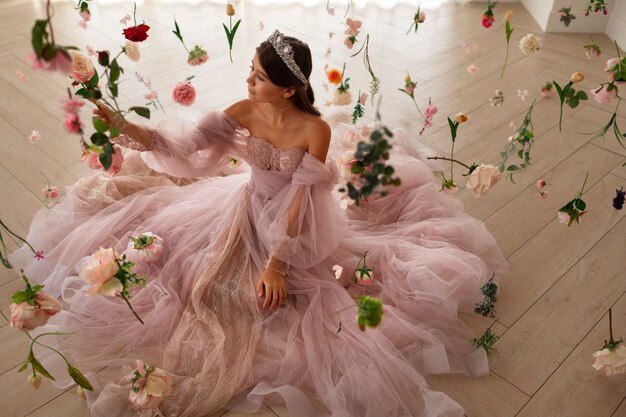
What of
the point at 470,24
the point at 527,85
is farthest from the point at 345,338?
the point at 470,24

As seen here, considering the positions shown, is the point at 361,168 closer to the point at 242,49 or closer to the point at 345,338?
the point at 345,338

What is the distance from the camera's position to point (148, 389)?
138cm

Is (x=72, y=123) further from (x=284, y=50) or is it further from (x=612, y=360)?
(x=612, y=360)

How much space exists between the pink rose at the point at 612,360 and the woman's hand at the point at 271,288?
893mm

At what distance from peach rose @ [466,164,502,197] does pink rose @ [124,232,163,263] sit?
0.99m

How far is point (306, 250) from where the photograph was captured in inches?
67.1

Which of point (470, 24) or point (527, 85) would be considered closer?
point (527, 85)

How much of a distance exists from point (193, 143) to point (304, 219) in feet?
1.37

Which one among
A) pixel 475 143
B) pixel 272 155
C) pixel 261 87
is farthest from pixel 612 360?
pixel 475 143

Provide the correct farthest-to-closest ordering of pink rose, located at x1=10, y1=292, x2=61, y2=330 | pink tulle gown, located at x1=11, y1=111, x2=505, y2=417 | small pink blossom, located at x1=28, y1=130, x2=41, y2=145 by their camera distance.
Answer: small pink blossom, located at x1=28, y1=130, x2=41, y2=145
pink tulle gown, located at x1=11, y1=111, x2=505, y2=417
pink rose, located at x1=10, y1=292, x2=61, y2=330

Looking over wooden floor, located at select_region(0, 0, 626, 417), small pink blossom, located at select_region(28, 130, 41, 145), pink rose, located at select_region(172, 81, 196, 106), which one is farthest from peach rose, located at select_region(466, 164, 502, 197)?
small pink blossom, located at select_region(28, 130, 41, 145)

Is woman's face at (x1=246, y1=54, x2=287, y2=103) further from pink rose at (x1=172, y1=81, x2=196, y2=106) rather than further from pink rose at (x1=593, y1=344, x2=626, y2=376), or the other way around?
pink rose at (x1=593, y1=344, x2=626, y2=376)

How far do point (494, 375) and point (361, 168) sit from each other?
0.95 meters

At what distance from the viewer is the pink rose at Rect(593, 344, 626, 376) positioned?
4.94 ft
